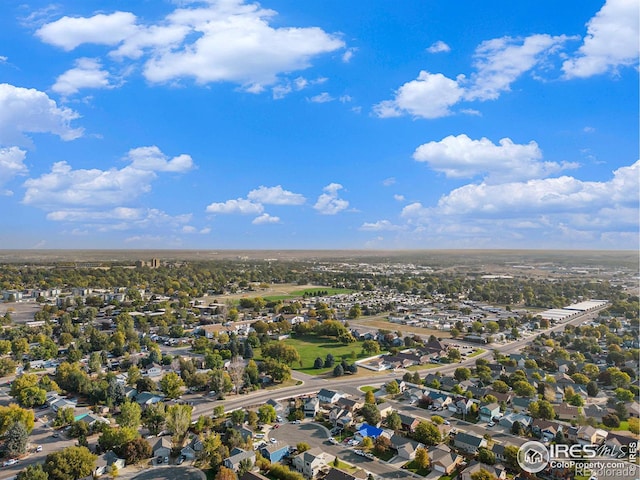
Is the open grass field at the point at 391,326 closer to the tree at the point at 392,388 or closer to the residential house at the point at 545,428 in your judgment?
the tree at the point at 392,388

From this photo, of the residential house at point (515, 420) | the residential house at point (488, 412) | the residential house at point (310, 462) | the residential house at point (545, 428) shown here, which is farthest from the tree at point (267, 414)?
the residential house at point (545, 428)

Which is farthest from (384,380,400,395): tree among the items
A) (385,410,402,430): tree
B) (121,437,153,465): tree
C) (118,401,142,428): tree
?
(118,401,142,428): tree

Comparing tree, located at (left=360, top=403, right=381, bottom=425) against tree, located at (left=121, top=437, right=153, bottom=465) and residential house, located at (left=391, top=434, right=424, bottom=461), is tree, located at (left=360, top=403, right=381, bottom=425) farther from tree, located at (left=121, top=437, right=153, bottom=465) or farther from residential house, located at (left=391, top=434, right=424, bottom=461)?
tree, located at (left=121, top=437, right=153, bottom=465)

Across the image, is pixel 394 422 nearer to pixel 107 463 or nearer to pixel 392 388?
pixel 392 388

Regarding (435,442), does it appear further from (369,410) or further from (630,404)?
(630,404)

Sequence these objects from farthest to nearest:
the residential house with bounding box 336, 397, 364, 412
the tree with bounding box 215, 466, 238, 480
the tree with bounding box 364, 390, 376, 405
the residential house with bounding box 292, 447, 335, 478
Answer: the tree with bounding box 364, 390, 376, 405
the residential house with bounding box 336, 397, 364, 412
the residential house with bounding box 292, 447, 335, 478
the tree with bounding box 215, 466, 238, 480

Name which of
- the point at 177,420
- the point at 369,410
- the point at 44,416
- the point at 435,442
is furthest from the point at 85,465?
the point at 435,442
